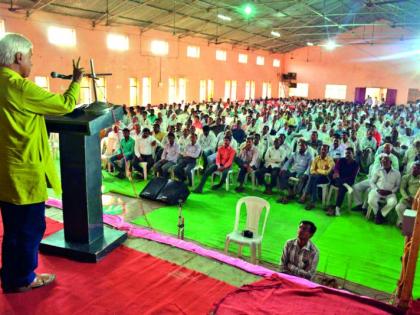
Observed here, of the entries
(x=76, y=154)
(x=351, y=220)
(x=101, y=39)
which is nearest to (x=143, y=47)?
(x=101, y=39)

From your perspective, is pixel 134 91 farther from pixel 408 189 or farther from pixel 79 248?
pixel 79 248

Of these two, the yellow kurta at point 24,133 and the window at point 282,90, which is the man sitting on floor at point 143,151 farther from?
the window at point 282,90

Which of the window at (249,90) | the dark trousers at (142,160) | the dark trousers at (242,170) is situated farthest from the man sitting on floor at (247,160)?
the window at (249,90)

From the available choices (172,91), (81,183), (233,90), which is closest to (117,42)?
(172,91)

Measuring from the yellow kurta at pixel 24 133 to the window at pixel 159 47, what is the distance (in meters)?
13.6

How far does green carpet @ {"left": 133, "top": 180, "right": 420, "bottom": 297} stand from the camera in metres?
3.95

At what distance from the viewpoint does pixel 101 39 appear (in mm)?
12570

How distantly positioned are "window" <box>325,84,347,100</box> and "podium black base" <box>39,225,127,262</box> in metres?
23.6

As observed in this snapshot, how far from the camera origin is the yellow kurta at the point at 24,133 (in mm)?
1851

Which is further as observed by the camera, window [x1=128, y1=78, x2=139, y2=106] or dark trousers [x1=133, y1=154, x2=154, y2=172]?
window [x1=128, y1=78, x2=139, y2=106]

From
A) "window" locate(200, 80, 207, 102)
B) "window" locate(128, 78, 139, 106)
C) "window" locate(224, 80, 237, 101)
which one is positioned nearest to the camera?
"window" locate(128, 78, 139, 106)

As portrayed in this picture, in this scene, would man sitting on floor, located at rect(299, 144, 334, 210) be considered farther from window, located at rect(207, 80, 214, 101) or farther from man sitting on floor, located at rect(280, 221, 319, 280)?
window, located at rect(207, 80, 214, 101)

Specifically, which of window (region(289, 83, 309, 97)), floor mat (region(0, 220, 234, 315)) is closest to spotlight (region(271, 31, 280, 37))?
window (region(289, 83, 309, 97))

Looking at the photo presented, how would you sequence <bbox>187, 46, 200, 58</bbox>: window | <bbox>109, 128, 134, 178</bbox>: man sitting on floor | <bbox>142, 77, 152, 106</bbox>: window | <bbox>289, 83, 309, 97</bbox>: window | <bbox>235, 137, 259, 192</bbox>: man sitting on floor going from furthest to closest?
<bbox>289, 83, 309, 97</bbox>: window
<bbox>187, 46, 200, 58</bbox>: window
<bbox>142, 77, 152, 106</bbox>: window
<bbox>109, 128, 134, 178</bbox>: man sitting on floor
<bbox>235, 137, 259, 192</bbox>: man sitting on floor
